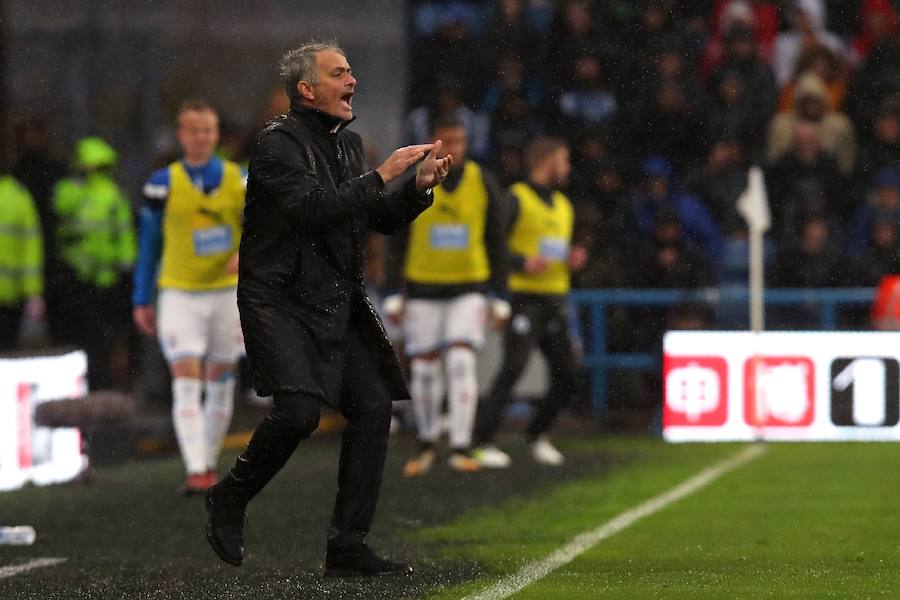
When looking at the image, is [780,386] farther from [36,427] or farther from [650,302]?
[36,427]

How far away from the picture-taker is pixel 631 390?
53.8 ft

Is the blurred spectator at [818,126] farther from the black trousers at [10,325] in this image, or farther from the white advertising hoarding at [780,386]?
the black trousers at [10,325]

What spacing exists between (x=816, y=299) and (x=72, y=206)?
594 cm

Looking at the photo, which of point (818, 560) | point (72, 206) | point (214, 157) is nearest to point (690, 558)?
point (818, 560)

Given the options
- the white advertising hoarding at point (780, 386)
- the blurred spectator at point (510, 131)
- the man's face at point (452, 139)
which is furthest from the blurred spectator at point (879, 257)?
the man's face at point (452, 139)

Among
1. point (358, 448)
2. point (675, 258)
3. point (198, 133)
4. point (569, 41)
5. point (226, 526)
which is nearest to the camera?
point (226, 526)

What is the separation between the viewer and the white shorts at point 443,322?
12.5 meters

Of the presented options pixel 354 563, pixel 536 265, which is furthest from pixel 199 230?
pixel 354 563

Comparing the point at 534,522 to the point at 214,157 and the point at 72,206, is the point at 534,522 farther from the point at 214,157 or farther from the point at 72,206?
the point at 72,206

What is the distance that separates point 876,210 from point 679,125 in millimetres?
2024

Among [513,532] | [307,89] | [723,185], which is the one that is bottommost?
[513,532]

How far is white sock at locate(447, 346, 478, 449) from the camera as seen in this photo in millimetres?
12539

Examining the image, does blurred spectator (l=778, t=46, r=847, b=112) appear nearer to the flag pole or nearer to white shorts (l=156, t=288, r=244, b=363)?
the flag pole

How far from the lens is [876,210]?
A: 16703 millimetres
